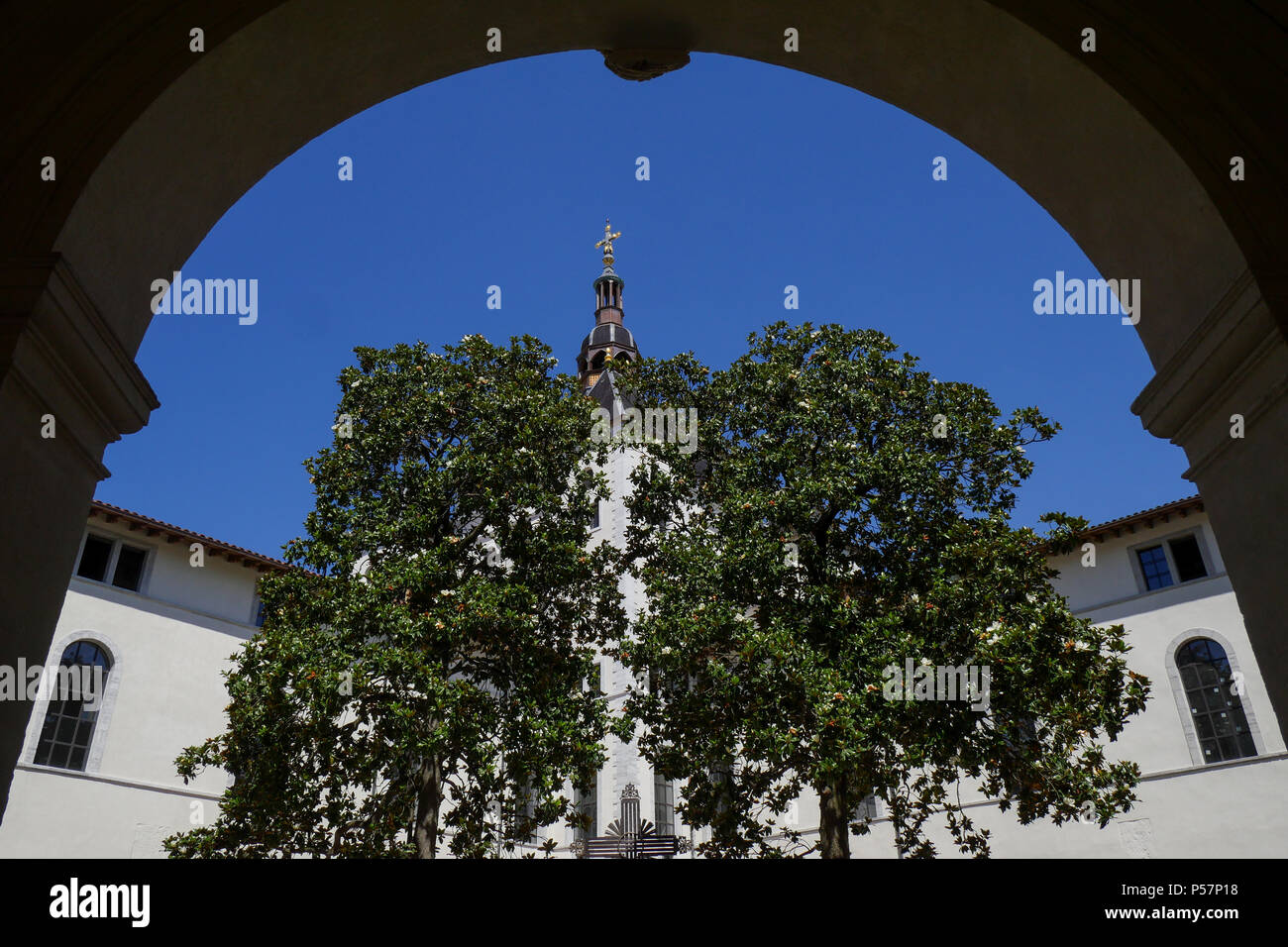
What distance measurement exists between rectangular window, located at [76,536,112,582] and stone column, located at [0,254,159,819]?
21.9 m

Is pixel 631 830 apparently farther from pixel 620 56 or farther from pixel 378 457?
pixel 620 56

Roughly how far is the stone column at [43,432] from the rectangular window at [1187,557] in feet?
83.9

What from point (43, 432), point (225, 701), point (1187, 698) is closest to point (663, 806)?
point (225, 701)

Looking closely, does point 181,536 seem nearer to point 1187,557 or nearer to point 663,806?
point 663,806

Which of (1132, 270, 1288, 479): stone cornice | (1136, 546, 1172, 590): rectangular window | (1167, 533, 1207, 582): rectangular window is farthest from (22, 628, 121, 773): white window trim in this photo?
(1167, 533, 1207, 582): rectangular window

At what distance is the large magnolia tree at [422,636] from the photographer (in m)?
13.9

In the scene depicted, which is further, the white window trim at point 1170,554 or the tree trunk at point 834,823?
the white window trim at point 1170,554

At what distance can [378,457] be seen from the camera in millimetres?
16750

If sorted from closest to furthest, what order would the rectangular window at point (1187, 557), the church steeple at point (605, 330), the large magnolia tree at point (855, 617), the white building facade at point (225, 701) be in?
the large magnolia tree at point (855, 617) → the white building facade at point (225, 701) → the rectangular window at point (1187, 557) → the church steeple at point (605, 330)

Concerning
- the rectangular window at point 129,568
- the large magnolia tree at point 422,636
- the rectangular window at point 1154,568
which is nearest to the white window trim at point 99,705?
the rectangular window at point 129,568

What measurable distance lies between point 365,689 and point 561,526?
438 centimetres

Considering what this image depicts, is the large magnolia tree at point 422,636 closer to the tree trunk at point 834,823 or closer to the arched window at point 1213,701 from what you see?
the tree trunk at point 834,823
